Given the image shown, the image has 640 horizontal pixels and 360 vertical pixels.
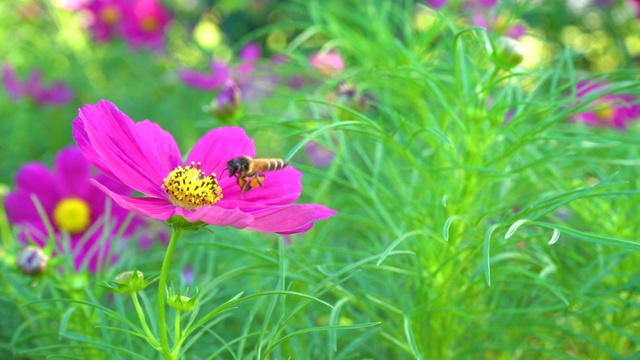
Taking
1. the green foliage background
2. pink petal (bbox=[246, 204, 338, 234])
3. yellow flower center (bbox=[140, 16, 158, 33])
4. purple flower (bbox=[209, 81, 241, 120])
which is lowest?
the green foliage background

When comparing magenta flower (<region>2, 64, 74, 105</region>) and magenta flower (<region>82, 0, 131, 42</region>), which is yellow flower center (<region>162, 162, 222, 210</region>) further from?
magenta flower (<region>82, 0, 131, 42</region>)

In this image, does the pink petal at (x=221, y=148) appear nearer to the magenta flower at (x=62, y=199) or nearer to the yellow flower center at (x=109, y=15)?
the magenta flower at (x=62, y=199)

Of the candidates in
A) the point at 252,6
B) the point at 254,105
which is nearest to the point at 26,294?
the point at 254,105

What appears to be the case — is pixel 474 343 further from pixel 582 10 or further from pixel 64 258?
pixel 582 10

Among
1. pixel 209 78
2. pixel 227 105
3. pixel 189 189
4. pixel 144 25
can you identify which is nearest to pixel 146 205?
pixel 189 189

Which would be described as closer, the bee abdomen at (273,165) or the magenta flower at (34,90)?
the bee abdomen at (273,165)

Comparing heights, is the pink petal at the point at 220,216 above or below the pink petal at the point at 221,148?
below

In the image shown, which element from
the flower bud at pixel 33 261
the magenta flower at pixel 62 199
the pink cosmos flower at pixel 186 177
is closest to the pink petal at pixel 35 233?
the magenta flower at pixel 62 199

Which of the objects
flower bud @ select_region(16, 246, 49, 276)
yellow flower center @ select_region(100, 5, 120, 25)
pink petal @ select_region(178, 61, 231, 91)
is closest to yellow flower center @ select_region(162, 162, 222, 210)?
flower bud @ select_region(16, 246, 49, 276)
